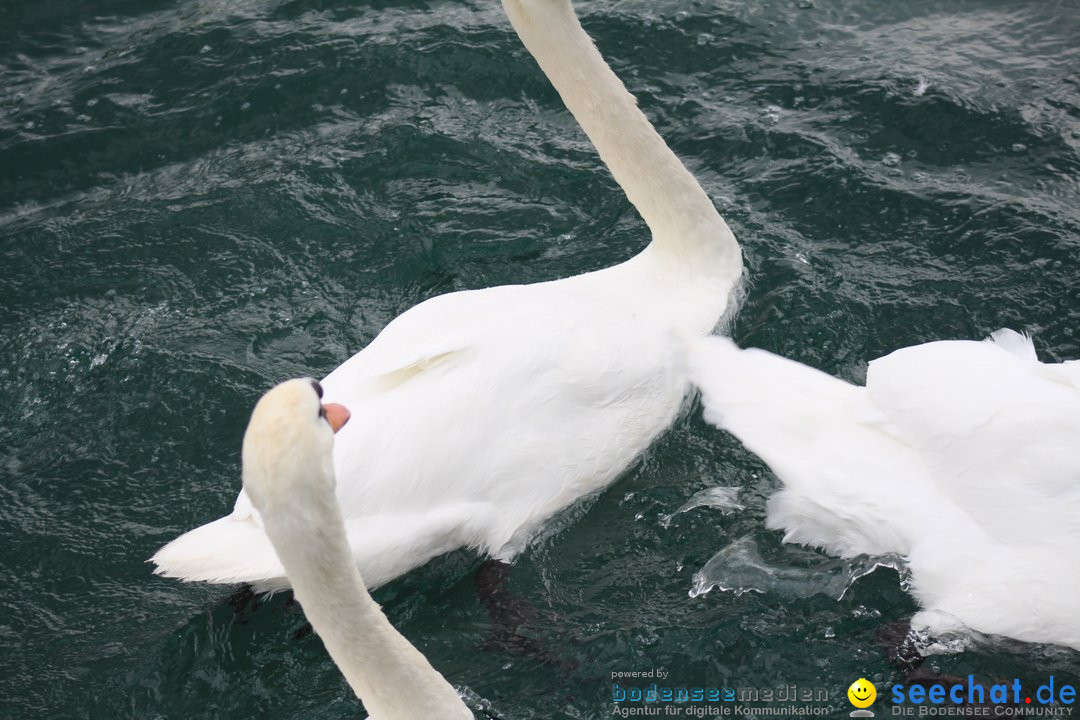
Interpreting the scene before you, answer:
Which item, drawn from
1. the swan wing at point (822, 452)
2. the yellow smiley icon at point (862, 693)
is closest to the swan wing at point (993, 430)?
the swan wing at point (822, 452)

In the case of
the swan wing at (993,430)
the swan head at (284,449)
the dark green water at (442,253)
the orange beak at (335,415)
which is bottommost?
the dark green water at (442,253)

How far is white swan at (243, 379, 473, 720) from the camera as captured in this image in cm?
310

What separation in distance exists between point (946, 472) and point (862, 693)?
2.82 feet

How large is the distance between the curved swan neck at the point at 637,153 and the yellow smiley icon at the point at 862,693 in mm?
2217

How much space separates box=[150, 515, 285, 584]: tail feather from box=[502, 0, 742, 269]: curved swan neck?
97.0 inches

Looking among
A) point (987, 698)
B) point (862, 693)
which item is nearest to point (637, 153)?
point (862, 693)

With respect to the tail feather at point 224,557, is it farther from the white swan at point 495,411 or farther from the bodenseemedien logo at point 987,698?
the bodenseemedien logo at point 987,698

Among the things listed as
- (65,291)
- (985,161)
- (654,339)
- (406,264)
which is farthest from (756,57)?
(65,291)

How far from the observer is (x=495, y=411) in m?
4.62

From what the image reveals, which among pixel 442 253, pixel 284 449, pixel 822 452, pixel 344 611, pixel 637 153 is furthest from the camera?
pixel 442 253

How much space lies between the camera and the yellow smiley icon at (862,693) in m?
4.24

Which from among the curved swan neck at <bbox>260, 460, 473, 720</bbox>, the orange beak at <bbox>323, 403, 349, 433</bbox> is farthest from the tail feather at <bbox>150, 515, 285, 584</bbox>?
the orange beak at <bbox>323, 403, 349, 433</bbox>

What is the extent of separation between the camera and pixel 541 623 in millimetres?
4660

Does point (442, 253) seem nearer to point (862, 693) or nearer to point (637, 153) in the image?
point (637, 153)
